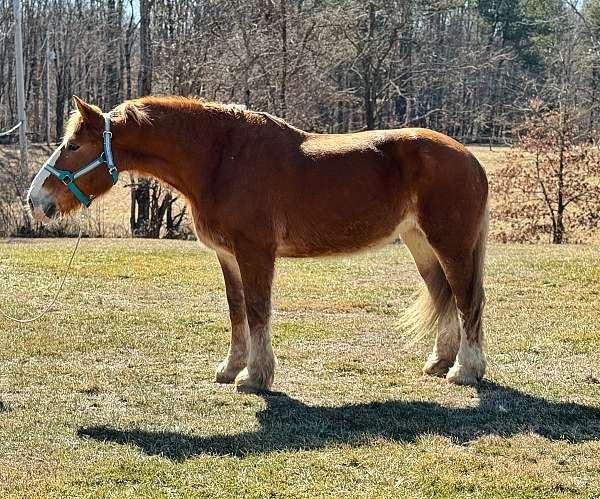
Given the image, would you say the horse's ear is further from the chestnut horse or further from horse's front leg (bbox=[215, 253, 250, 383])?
horse's front leg (bbox=[215, 253, 250, 383])

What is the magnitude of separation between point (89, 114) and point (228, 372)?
2246 millimetres

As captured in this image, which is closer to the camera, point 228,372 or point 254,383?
point 254,383

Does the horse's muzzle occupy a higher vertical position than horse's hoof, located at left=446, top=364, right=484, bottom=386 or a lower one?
higher

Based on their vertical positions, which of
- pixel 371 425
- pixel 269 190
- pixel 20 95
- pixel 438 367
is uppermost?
pixel 20 95

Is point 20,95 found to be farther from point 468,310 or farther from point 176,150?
point 468,310

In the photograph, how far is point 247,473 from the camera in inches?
169

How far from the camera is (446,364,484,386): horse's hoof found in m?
6.09

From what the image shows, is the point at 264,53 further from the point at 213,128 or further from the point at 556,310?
the point at 213,128

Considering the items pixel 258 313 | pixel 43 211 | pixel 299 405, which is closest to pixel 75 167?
pixel 43 211

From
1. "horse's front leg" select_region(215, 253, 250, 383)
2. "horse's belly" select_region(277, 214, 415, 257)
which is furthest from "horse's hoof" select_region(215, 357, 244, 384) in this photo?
"horse's belly" select_region(277, 214, 415, 257)

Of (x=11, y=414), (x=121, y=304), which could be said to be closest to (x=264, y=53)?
(x=121, y=304)

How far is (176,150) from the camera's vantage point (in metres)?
5.86

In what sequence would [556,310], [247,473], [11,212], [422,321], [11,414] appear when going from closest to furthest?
[247,473]
[11,414]
[422,321]
[556,310]
[11,212]

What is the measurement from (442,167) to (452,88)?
42447 millimetres
